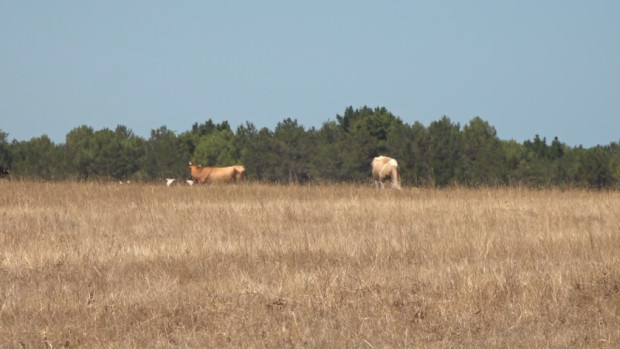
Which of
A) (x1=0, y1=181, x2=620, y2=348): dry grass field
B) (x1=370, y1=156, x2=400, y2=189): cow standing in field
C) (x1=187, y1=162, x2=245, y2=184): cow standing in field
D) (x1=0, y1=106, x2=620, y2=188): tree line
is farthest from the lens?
(x1=0, y1=106, x2=620, y2=188): tree line

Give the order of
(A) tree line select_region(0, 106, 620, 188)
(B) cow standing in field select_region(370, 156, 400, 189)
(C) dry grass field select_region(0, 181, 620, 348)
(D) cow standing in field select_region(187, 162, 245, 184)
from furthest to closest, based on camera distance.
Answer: (A) tree line select_region(0, 106, 620, 188)
(D) cow standing in field select_region(187, 162, 245, 184)
(B) cow standing in field select_region(370, 156, 400, 189)
(C) dry grass field select_region(0, 181, 620, 348)

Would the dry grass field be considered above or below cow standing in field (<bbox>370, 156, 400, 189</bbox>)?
below

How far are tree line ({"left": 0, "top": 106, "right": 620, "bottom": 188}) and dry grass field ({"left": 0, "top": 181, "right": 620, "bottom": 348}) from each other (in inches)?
3302

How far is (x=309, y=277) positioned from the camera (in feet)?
29.8

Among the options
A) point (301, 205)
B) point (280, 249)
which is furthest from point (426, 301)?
point (301, 205)

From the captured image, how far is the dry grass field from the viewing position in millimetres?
7078

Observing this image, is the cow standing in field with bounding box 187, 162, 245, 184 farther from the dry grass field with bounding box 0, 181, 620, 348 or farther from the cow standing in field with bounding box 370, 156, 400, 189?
the dry grass field with bounding box 0, 181, 620, 348

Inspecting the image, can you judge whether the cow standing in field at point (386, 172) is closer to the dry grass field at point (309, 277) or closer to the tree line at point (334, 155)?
the dry grass field at point (309, 277)

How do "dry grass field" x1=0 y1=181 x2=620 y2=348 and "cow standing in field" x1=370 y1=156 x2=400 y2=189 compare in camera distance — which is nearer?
"dry grass field" x1=0 y1=181 x2=620 y2=348

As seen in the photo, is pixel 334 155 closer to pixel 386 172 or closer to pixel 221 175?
pixel 221 175

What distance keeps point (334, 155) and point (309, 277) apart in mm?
108343

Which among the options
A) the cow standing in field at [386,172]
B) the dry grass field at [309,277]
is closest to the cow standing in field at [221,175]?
the cow standing in field at [386,172]

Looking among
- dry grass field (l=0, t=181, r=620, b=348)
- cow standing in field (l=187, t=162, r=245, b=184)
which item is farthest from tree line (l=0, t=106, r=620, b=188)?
dry grass field (l=0, t=181, r=620, b=348)

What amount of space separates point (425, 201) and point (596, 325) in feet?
Result: 39.2
